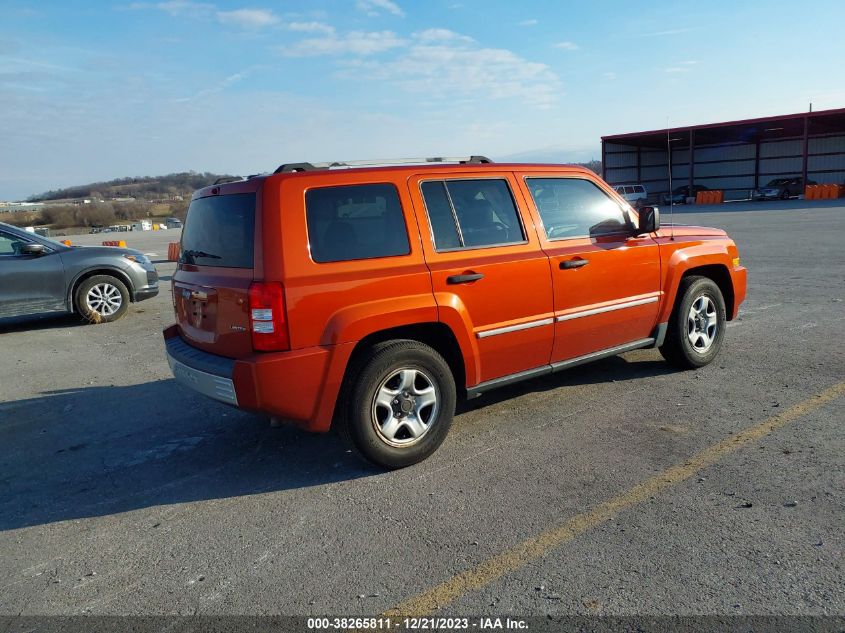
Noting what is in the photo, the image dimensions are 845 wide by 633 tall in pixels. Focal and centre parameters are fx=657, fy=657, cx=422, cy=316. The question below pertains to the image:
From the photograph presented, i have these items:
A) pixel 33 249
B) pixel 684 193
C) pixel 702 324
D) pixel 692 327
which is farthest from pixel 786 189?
pixel 33 249

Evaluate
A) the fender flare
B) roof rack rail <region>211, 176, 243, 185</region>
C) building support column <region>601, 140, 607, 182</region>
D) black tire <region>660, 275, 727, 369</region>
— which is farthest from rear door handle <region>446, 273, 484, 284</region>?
building support column <region>601, 140, 607, 182</region>

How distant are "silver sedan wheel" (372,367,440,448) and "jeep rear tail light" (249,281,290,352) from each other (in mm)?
700

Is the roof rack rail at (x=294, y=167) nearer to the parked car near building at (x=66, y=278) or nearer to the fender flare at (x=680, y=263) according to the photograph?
the fender flare at (x=680, y=263)

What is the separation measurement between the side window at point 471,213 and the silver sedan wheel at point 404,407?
0.90 meters

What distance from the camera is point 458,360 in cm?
450

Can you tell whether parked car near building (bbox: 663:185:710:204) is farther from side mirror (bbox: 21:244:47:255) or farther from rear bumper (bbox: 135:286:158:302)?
side mirror (bbox: 21:244:47:255)

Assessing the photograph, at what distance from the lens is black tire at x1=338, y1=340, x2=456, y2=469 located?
3.98 metres

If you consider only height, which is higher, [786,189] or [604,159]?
[604,159]

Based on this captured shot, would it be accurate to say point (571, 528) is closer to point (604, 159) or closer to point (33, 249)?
point (33, 249)

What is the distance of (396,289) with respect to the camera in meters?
4.05

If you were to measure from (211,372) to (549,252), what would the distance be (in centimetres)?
250

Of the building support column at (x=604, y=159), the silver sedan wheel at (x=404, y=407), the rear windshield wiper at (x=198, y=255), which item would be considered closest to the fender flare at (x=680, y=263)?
the silver sedan wheel at (x=404, y=407)

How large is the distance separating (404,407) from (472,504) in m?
0.80

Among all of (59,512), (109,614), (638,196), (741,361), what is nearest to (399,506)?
(109,614)
